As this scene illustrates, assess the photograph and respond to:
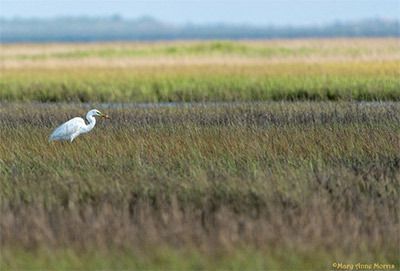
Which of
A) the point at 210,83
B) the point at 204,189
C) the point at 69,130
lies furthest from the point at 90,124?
the point at 210,83

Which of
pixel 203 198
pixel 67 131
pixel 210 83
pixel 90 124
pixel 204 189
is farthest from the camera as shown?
pixel 210 83

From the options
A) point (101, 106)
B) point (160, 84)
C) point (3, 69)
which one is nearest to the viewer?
point (101, 106)

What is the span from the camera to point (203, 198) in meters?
9.73

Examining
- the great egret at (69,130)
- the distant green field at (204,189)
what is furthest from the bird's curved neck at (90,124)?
the distant green field at (204,189)

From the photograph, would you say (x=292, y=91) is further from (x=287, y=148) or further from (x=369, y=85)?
(x=287, y=148)

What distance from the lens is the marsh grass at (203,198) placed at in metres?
8.31

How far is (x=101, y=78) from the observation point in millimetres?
28141

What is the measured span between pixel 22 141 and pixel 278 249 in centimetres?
637

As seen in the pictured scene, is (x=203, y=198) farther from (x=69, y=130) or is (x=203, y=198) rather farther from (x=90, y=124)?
(x=90, y=124)

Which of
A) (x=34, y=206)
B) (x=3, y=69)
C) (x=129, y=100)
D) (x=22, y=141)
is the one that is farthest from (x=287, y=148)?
(x=3, y=69)

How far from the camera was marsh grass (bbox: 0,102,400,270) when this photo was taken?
8.31 metres

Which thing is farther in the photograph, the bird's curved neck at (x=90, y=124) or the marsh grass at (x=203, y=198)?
the bird's curved neck at (x=90, y=124)

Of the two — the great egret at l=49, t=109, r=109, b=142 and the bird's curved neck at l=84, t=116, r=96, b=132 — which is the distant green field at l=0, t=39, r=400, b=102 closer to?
the bird's curved neck at l=84, t=116, r=96, b=132

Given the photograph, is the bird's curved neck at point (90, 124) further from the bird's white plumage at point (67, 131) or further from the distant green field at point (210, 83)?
the distant green field at point (210, 83)
